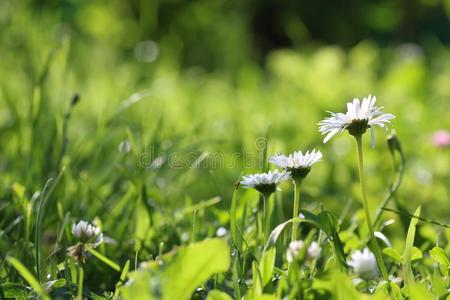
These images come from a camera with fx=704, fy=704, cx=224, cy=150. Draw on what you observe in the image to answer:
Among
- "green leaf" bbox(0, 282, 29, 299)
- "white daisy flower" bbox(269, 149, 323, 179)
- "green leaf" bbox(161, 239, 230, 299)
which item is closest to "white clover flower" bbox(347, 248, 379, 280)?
"white daisy flower" bbox(269, 149, 323, 179)

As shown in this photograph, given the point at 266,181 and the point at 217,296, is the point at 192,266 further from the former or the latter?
the point at 266,181

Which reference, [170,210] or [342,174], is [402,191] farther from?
[170,210]

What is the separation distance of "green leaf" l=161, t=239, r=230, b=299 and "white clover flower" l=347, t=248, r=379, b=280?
1.13 feet

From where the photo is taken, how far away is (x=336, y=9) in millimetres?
6152

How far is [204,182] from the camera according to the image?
6.83ft

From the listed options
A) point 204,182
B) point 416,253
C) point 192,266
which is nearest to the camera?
point 192,266

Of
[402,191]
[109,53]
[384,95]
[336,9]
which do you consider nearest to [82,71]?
[109,53]

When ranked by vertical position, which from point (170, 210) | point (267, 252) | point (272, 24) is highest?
point (267, 252)

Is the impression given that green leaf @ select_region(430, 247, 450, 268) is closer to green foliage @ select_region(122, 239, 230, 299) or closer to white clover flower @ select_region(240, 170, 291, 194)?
white clover flower @ select_region(240, 170, 291, 194)

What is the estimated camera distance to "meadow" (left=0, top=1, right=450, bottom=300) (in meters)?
0.97

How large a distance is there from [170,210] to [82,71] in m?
2.22

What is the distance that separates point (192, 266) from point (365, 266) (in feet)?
1.22

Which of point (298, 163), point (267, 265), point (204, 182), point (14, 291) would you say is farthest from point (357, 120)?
point (204, 182)

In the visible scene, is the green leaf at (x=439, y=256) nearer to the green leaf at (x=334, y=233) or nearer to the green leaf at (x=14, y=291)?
the green leaf at (x=334, y=233)
